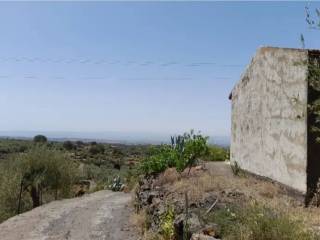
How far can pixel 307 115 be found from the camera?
13375 mm

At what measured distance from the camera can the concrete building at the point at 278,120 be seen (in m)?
13.6

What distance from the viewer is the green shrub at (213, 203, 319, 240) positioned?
28.4 ft

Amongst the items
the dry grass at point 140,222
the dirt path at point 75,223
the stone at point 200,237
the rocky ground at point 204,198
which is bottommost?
the dirt path at point 75,223

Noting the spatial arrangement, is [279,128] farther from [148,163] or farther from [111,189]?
[111,189]

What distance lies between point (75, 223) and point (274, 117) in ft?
29.4

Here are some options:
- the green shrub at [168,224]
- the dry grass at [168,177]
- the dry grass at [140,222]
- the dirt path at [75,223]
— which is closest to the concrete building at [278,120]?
the dry grass at [168,177]

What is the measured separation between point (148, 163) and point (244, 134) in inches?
185

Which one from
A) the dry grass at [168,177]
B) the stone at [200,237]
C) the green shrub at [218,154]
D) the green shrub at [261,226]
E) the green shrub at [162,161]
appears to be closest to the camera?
the green shrub at [261,226]

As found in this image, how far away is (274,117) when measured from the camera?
630 inches

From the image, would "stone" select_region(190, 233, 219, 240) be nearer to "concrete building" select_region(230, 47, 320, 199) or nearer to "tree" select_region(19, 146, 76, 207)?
"concrete building" select_region(230, 47, 320, 199)

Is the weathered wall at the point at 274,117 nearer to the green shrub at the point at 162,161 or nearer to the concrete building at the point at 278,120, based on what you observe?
the concrete building at the point at 278,120

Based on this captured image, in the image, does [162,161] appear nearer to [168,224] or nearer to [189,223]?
[168,224]

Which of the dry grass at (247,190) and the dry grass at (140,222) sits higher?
the dry grass at (247,190)

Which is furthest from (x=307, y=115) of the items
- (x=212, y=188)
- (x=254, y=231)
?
(x=254, y=231)
